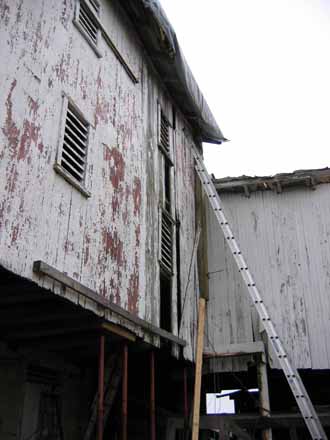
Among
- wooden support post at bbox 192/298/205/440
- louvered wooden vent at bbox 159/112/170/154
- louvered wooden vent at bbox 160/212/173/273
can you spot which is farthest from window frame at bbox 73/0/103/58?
wooden support post at bbox 192/298/205/440

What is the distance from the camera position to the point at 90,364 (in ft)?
35.4

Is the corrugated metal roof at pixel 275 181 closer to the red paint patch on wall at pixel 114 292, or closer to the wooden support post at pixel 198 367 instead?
the wooden support post at pixel 198 367

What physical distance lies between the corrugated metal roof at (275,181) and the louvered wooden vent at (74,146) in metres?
6.32

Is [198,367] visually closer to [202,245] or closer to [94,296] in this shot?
[202,245]

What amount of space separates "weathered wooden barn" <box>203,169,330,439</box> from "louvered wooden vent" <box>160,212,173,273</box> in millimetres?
2230

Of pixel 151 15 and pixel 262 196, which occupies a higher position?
pixel 151 15

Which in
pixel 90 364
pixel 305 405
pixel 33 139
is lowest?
pixel 305 405

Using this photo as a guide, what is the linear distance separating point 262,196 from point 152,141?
3.92 metres

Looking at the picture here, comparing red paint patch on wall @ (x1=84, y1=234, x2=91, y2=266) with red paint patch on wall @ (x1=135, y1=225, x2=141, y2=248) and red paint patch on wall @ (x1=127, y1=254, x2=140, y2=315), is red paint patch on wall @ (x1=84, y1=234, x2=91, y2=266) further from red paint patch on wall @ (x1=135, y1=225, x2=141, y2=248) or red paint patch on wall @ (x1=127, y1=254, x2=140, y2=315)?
red paint patch on wall @ (x1=135, y1=225, x2=141, y2=248)

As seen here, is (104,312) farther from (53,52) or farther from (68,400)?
(53,52)

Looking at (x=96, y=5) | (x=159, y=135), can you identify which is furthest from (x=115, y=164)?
(x=96, y=5)

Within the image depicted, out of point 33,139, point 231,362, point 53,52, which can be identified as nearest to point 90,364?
point 231,362

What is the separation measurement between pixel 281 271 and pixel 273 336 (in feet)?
7.58

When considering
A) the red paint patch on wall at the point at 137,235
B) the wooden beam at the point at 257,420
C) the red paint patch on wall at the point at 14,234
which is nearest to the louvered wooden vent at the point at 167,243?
the red paint patch on wall at the point at 137,235
